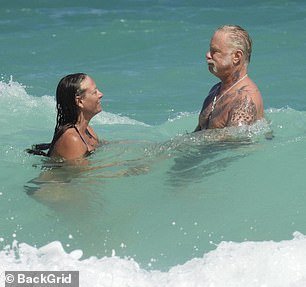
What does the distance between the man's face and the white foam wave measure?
5.39 ft

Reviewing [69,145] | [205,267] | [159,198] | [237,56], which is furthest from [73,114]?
[205,267]

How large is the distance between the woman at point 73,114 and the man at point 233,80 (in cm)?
90

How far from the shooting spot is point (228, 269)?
4770 mm

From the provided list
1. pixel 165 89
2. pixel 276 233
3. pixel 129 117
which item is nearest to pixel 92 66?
pixel 165 89

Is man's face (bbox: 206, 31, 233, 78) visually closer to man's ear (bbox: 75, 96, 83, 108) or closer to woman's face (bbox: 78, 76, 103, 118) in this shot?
woman's face (bbox: 78, 76, 103, 118)

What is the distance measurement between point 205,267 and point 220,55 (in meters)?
1.95

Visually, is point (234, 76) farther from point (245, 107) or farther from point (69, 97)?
point (69, 97)

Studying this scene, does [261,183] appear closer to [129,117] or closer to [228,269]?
[228,269]

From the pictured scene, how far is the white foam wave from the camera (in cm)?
471

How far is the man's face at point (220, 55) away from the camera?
20.3 feet

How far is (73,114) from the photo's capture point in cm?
601

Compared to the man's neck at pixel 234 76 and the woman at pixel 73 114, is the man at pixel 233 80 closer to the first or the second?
the man's neck at pixel 234 76

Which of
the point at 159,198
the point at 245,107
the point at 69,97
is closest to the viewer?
the point at 159,198

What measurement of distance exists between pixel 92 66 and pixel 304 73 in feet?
9.22
